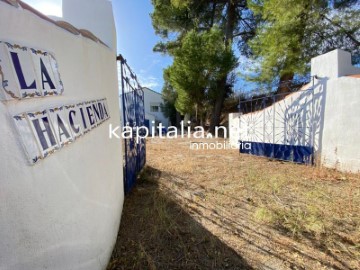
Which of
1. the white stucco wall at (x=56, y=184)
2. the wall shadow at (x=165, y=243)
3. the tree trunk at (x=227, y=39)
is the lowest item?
the wall shadow at (x=165, y=243)

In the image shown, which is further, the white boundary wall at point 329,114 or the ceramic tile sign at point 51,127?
the white boundary wall at point 329,114

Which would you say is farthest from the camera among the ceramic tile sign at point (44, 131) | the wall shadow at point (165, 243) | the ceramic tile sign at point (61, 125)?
the wall shadow at point (165, 243)

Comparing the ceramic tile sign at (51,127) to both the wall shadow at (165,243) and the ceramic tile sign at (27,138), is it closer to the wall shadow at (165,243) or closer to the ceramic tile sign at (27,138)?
the ceramic tile sign at (27,138)

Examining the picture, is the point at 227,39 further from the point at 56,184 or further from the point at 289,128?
the point at 56,184

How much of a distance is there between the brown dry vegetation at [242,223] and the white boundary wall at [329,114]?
0.72 metres

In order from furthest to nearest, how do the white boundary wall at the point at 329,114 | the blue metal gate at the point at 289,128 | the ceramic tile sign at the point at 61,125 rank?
the blue metal gate at the point at 289,128 < the white boundary wall at the point at 329,114 < the ceramic tile sign at the point at 61,125

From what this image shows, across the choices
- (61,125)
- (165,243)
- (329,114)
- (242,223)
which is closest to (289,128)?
(329,114)

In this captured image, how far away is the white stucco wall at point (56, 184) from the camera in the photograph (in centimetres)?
83

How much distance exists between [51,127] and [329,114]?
618cm

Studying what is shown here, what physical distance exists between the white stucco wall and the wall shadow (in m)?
0.33

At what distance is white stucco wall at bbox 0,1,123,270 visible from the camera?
2.73 ft

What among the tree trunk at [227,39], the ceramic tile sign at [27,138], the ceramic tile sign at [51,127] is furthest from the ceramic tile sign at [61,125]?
the tree trunk at [227,39]

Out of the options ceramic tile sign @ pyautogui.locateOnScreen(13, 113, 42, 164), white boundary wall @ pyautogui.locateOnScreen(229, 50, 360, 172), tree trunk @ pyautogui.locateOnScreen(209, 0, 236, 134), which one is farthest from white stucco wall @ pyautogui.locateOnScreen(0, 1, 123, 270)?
tree trunk @ pyautogui.locateOnScreen(209, 0, 236, 134)

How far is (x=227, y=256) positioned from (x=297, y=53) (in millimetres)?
8359
